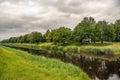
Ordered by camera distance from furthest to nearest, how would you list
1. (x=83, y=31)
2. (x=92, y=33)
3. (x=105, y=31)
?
(x=83, y=31) < (x=92, y=33) < (x=105, y=31)

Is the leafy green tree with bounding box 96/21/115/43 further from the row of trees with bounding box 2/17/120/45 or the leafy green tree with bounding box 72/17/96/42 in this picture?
the leafy green tree with bounding box 72/17/96/42

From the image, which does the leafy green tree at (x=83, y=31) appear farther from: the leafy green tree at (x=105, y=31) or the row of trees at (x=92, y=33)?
the leafy green tree at (x=105, y=31)

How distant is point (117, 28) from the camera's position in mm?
98750

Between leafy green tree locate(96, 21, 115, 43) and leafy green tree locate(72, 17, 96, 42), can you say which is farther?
leafy green tree locate(72, 17, 96, 42)

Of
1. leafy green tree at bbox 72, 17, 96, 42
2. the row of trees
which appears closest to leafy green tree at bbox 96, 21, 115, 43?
the row of trees

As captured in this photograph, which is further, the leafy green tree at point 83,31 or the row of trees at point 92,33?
the leafy green tree at point 83,31

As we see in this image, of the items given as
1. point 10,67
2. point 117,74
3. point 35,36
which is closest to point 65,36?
point 35,36

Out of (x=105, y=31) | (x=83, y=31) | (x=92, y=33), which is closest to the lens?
(x=105, y=31)

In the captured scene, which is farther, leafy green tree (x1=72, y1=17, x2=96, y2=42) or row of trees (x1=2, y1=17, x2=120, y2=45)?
leafy green tree (x1=72, y1=17, x2=96, y2=42)

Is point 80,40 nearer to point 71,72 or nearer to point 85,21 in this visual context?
point 85,21

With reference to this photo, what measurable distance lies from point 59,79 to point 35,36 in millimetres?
148623

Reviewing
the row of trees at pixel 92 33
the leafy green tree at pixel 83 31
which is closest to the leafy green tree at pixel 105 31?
the row of trees at pixel 92 33

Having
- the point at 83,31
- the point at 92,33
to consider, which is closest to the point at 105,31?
the point at 92,33

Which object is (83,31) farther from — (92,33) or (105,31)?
(105,31)
